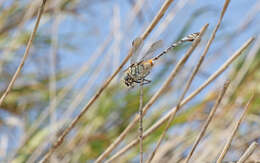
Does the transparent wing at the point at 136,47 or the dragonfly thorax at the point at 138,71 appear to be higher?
the transparent wing at the point at 136,47

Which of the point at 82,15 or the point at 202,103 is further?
the point at 82,15

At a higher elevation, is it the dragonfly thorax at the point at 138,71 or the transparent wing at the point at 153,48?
the transparent wing at the point at 153,48

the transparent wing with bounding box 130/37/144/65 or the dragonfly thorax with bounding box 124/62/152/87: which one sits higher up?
the transparent wing with bounding box 130/37/144/65

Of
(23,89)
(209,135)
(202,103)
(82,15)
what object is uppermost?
(82,15)

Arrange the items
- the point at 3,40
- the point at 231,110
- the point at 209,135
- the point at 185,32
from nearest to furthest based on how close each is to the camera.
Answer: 1. the point at 209,135
2. the point at 231,110
3. the point at 185,32
4. the point at 3,40

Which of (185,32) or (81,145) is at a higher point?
(185,32)

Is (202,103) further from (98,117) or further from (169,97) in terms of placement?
(98,117)

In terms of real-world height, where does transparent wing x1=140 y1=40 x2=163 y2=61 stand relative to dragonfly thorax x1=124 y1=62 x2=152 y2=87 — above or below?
above

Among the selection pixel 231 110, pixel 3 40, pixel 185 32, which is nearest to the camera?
pixel 231 110

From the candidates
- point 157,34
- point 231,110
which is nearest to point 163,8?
point 157,34

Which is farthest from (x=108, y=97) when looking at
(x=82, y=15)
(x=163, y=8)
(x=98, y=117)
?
(x=163, y=8)

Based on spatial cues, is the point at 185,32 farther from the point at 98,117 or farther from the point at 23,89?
the point at 23,89
